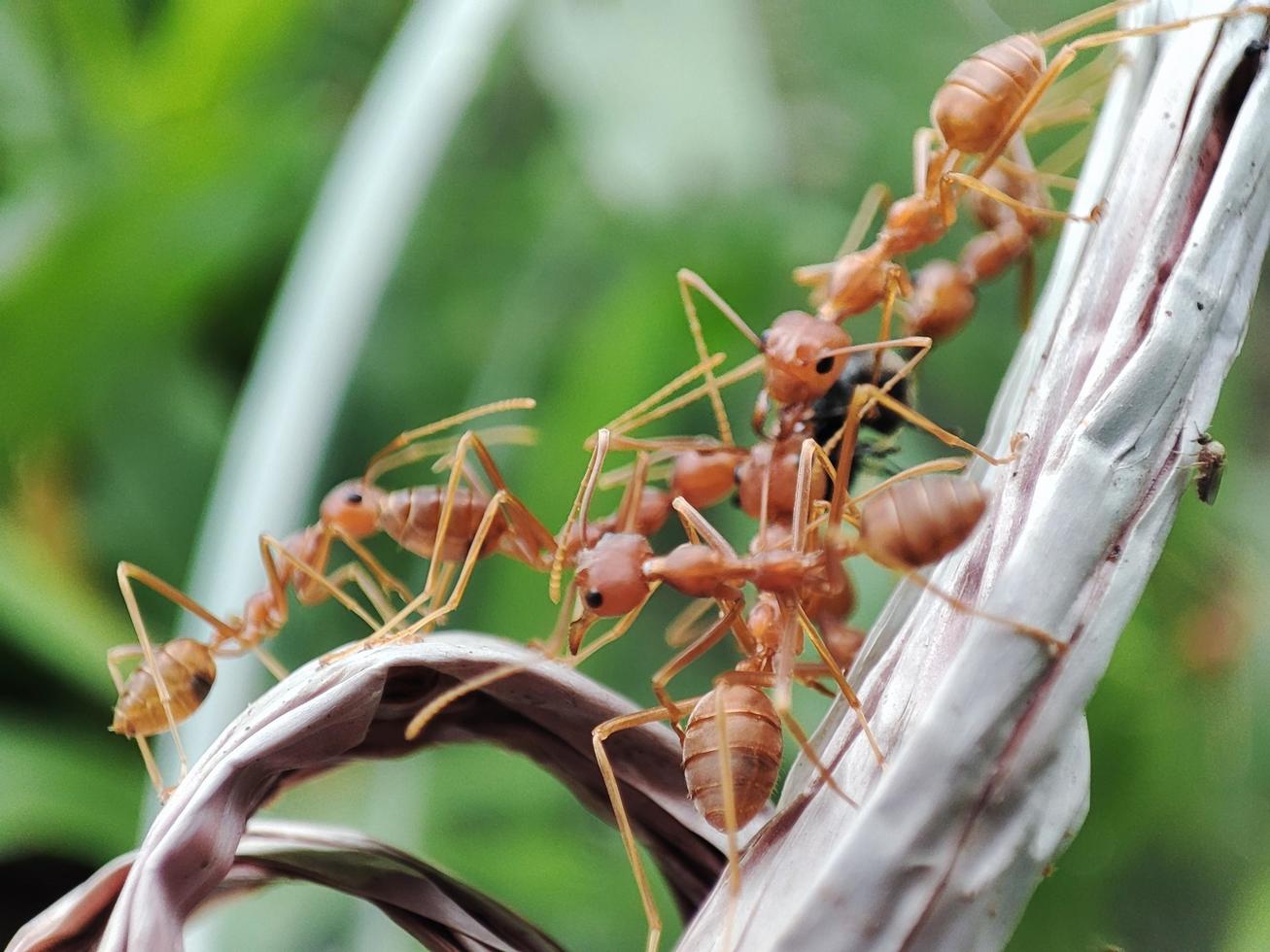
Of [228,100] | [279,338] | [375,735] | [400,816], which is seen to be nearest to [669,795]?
[375,735]

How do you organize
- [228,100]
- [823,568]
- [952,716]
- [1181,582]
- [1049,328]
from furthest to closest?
1. [228,100]
2. [1181,582]
3. [823,568]
4. [1049,328]
5. [952,716]

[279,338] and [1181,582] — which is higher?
[279,338]

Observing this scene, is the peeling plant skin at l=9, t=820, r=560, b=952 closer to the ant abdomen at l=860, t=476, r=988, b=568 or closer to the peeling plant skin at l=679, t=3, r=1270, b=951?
the peeling plant skin at l=679, t=3, r=1270, b=951

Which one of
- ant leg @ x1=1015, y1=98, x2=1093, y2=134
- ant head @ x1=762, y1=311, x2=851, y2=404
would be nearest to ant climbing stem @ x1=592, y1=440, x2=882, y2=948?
ant head @ x1=762, y1=311, x2=851, y2=404

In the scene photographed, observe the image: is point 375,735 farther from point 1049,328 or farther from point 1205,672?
point 1205,672

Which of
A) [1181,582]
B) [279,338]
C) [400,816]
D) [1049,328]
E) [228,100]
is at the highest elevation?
[228,100]

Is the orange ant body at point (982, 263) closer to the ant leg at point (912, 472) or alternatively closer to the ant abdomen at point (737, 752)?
the ant leg at point (912, 472)

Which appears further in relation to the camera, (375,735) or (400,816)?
(400,816)

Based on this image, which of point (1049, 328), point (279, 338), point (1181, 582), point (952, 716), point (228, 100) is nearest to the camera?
point (952, 716)

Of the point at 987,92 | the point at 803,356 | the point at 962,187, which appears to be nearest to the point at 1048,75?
the point at 987,92
